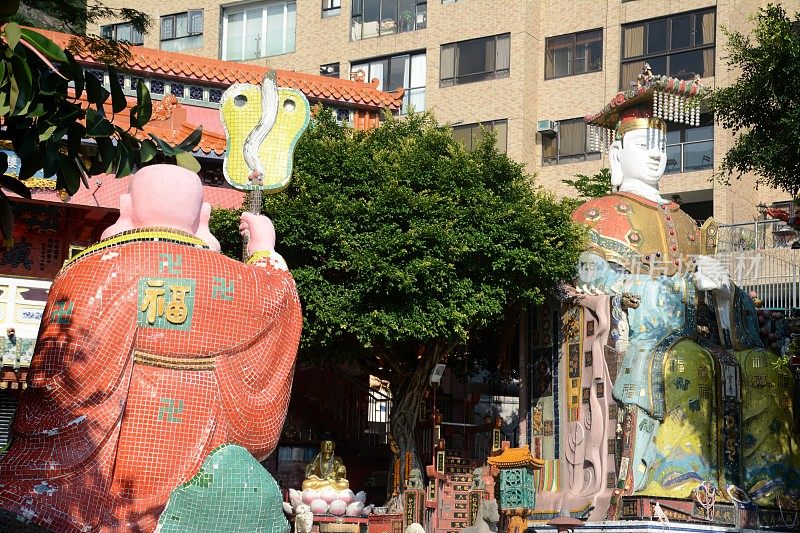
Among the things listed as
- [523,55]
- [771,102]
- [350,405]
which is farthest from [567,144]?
[771,102]

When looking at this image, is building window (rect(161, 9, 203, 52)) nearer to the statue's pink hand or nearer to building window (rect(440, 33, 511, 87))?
building window (rect(440, 33, 511, 87))

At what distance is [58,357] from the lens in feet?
35.8

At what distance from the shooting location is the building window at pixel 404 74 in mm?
31672

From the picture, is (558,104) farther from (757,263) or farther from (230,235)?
(230,235)

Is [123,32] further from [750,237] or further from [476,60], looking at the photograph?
[750,237]

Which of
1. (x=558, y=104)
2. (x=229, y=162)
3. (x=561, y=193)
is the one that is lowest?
(x=229, y=162)

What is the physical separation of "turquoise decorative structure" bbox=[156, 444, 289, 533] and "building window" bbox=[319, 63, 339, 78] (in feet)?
71.9

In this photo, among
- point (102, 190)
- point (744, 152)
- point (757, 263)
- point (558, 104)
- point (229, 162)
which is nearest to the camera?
point (229, 162)

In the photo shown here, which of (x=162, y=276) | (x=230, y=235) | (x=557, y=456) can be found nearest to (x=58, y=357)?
(x=162, y=276)

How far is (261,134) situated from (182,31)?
21.6 m

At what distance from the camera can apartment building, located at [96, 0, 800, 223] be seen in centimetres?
2862

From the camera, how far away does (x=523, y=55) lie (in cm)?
3006

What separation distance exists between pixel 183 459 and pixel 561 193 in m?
20.5

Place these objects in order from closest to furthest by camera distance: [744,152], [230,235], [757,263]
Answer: [744,152], [230,235], [757,263]
